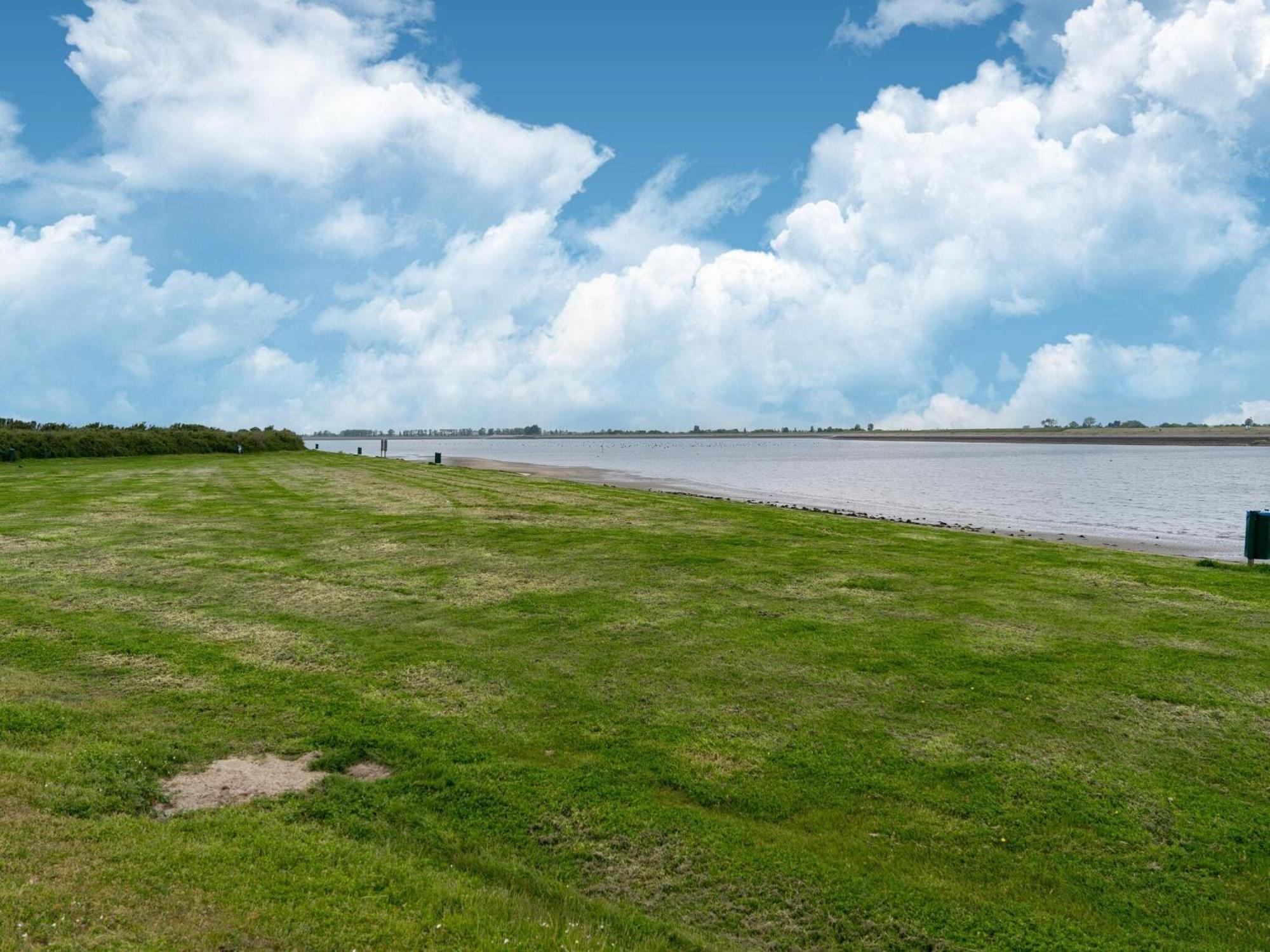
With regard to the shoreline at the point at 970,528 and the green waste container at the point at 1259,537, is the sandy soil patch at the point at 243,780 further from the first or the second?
the shoreline at the point at 970,528

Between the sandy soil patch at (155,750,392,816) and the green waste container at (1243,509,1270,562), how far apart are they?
1964 centimetres

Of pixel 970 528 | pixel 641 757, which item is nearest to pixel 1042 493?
pixel 970 528

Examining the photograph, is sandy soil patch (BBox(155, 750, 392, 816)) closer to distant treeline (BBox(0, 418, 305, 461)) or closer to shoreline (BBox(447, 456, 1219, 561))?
shoreline (BBox(447, 456, 1219, 561))

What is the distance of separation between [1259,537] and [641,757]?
17.8 m

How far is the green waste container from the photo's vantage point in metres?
17.5

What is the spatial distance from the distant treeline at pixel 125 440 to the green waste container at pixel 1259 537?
6761 cm

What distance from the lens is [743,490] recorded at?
49.3 metres

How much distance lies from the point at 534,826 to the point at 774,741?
2.51 m

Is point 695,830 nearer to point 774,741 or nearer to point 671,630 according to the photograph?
point 774,741

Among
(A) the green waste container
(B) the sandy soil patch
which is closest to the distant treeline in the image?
(B) the sandy soil patch

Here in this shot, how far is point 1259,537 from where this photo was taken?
692 inches

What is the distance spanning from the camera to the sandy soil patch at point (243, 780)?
594 centimetres

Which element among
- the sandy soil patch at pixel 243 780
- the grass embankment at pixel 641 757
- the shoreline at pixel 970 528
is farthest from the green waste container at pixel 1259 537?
the sandy soil patch at pixel 243 780

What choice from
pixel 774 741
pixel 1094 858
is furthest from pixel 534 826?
pixel 1094 858
